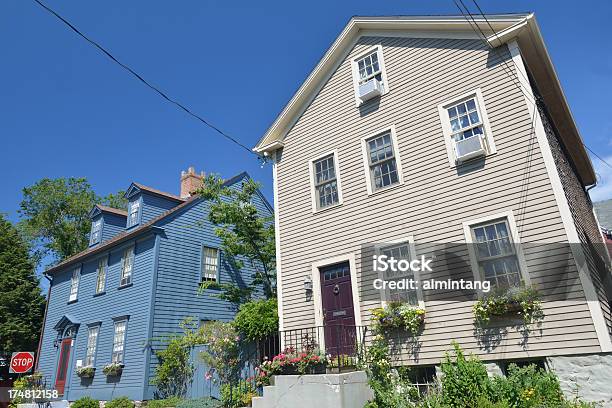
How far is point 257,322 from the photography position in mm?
11305

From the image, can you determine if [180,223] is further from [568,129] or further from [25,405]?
[568,129]

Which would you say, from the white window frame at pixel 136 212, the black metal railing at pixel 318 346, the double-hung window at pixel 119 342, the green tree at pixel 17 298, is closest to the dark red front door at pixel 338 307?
the black metal railing at pixel 318 346

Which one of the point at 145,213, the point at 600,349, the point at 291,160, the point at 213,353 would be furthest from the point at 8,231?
the point at 600,349

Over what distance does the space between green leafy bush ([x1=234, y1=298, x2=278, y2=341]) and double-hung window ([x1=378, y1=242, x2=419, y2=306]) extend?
11.6 feet

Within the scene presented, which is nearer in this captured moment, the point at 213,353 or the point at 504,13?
the point at 504,13

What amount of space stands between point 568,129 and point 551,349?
7.22 m

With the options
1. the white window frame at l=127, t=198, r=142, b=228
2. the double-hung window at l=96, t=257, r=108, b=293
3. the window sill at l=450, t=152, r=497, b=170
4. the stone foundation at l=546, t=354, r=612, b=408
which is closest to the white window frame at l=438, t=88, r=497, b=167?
the window sill at l=450, t=152, r=497, b=170

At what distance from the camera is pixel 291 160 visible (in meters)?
12.5

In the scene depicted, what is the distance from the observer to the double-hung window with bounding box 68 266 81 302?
20.3 m

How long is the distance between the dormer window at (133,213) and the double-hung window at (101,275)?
1.91m

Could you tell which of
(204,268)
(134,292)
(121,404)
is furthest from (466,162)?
(134,292)

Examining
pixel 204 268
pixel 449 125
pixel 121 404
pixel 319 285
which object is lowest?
pixel 121 404

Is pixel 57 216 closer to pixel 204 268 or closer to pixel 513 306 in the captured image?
pixel 204 268

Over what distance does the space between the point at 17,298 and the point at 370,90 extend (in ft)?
82.5
